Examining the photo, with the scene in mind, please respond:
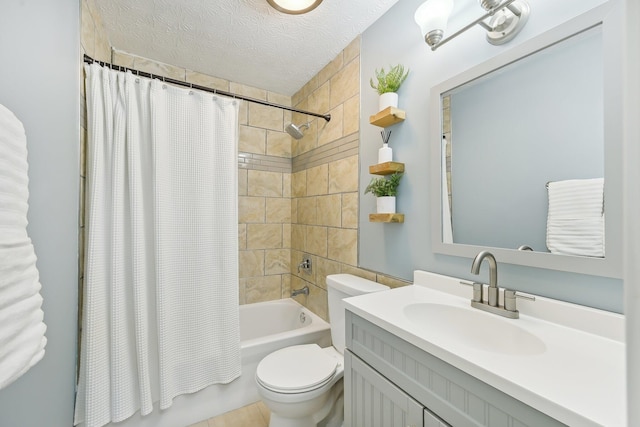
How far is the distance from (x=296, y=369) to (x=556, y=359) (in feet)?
3.58

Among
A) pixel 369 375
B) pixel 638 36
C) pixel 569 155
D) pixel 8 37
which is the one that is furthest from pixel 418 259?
pixel 8 37

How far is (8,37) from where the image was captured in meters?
0.74

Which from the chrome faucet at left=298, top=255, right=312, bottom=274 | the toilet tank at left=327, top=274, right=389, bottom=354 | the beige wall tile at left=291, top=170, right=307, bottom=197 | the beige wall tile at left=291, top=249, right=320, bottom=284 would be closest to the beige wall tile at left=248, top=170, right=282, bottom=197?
the beige wall tile at left=291, top=170, right=307, bottom=197

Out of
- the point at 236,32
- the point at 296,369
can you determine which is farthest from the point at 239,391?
the point at 236,32

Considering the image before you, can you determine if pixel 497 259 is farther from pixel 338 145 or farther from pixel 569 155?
pixel 338 145

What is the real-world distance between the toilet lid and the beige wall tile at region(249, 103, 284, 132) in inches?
74.3

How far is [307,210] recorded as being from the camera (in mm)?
2268

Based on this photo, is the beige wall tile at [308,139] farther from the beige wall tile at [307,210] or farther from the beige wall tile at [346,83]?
the beige wall tile at [307,210]

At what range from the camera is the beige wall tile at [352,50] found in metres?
1.74

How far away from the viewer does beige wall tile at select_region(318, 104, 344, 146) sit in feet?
6.23

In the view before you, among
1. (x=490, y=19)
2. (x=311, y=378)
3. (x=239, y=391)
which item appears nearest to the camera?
(x=490, y=19)

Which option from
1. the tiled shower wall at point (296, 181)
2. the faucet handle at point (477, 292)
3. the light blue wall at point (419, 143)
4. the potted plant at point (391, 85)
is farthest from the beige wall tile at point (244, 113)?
the faucet handle at point (477, 292)

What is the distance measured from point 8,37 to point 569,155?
172 centimetres

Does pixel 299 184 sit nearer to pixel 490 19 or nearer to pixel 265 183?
pixel 265 183
